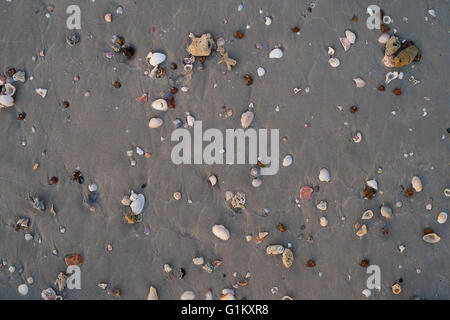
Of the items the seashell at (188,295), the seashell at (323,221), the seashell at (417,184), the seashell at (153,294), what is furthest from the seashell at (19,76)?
the seashell at (417,184)

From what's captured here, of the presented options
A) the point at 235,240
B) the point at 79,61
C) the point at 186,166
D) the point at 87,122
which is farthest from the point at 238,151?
the point at 79,61

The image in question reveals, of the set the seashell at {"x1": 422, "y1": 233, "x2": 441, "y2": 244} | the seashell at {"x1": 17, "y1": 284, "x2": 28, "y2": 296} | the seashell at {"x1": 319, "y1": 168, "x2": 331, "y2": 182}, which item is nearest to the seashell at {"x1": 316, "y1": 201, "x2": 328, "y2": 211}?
the seashell at {"x1": 319, "y1": 168, "x2": 331, "y2": 182}

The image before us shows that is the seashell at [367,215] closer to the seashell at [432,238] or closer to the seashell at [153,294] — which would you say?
the seashell at [432,238]

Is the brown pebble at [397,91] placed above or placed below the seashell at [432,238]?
above

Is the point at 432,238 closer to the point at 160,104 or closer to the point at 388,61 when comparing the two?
the point at 388,61

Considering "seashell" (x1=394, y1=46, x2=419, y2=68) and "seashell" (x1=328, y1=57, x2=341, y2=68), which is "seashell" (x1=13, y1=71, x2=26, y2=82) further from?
"seashell" (x1=394, y1=46, x2=419, y2=68)
